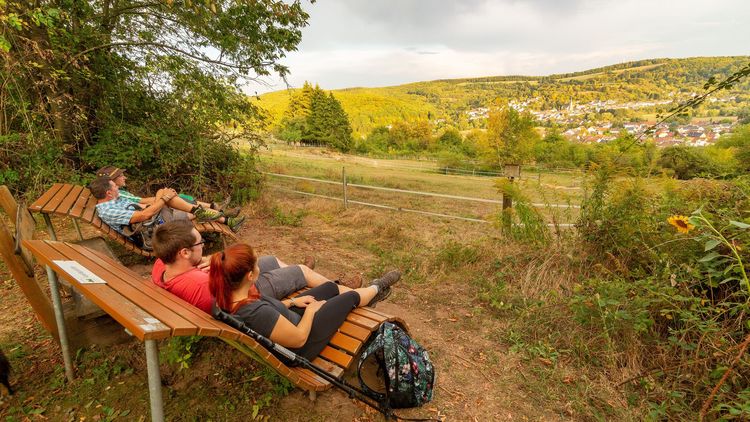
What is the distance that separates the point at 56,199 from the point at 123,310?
3254 millimetres

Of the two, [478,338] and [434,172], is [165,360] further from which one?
[434,172]

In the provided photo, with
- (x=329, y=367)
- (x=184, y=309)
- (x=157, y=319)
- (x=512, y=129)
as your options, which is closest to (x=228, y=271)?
(x=184, y=309)

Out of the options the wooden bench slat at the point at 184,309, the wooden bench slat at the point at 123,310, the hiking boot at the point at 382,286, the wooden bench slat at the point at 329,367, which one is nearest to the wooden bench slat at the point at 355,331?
the wooden bench slat at the point at 329,367

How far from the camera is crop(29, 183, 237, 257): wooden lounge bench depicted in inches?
131

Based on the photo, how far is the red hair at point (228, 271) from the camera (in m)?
1.87

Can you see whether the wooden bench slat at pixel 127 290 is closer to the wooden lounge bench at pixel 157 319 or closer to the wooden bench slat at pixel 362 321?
the wooden lounge bench at pixel 157 319

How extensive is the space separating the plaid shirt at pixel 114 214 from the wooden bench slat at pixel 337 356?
3031mm

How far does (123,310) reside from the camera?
1.42 meters

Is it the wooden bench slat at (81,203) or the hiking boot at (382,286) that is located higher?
the wooden bench slat at (81,203)

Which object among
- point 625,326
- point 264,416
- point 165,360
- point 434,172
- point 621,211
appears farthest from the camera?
point 434,172

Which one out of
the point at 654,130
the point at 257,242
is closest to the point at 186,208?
the point at 257,242

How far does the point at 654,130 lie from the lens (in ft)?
10.3

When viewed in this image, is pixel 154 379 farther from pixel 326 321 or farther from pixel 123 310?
pixel 326 321

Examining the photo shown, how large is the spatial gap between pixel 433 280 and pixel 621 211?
2.12 metres
